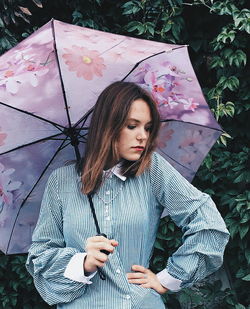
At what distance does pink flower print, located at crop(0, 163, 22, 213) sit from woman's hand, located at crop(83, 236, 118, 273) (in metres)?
0.51

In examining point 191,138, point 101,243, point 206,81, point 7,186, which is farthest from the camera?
point 206,81

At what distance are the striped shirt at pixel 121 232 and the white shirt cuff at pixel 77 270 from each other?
0.02 metres

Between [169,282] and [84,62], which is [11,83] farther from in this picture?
[169,282]

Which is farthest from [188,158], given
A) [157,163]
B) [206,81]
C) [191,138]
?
[206,81]

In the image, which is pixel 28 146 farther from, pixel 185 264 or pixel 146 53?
pixel 185 264

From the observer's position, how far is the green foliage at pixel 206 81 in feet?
9.75

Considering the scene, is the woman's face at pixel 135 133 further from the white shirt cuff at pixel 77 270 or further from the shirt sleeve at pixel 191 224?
the white shirt cuff at pixel 77 270

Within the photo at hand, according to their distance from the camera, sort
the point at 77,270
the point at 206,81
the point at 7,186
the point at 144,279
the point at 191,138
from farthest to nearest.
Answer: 1. the point at 206,81
2. the point at 191,138
3. the point at 7,186
4. the point at 144,279
5. the point at 77,270

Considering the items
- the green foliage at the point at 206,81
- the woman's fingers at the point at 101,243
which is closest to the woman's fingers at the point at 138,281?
the woman's fingers at the point at 101,243

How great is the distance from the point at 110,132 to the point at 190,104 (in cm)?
43

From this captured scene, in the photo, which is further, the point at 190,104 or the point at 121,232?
the point at 190,104

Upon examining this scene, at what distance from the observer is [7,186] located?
2.05 m

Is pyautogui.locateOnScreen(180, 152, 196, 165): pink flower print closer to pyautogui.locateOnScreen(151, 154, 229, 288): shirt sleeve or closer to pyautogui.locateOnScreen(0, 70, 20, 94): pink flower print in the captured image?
pyautogui.locateOnScreen(151, 154, 229, 288): shirt sleeve

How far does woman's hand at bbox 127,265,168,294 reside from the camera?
181cm
